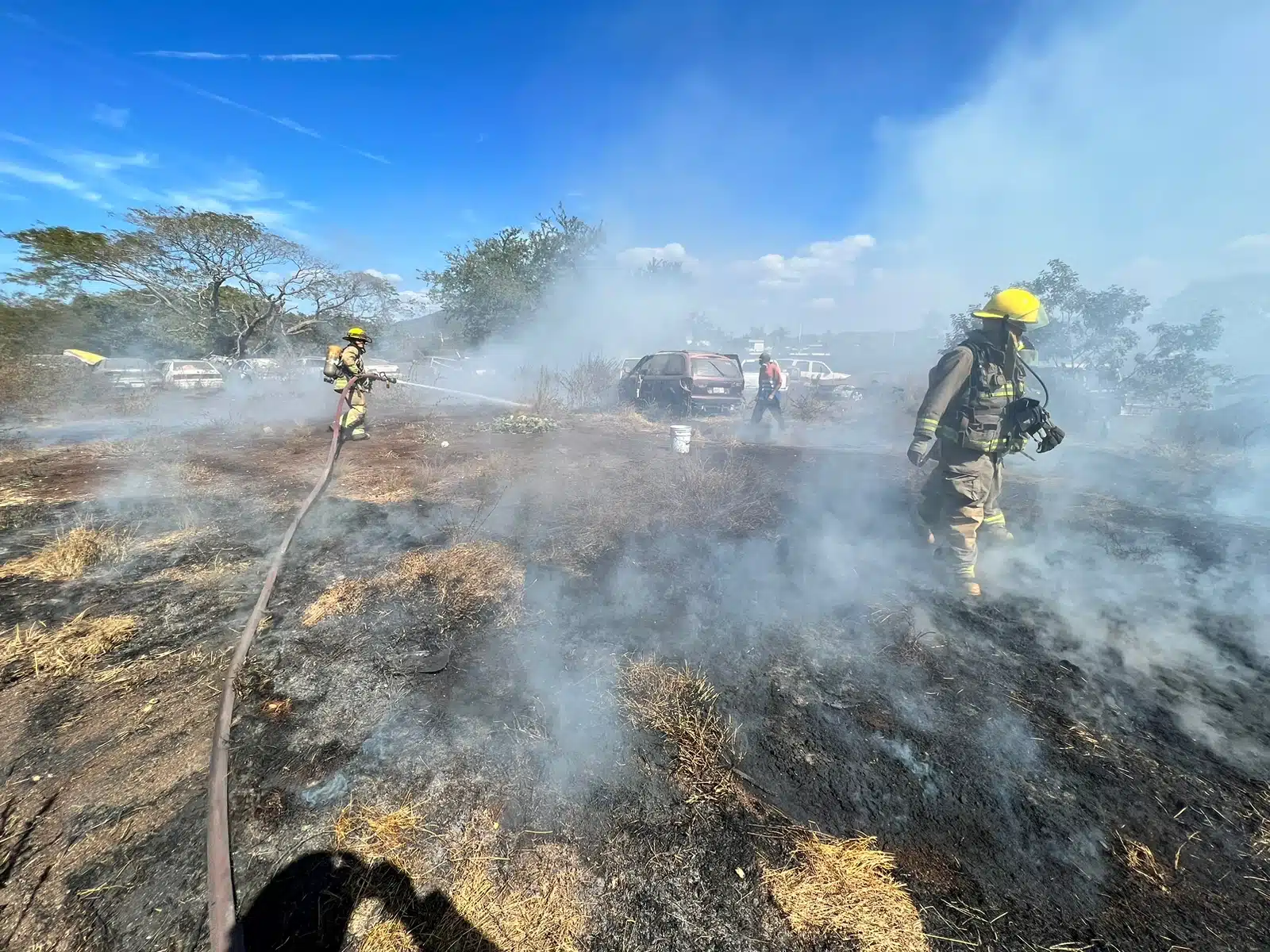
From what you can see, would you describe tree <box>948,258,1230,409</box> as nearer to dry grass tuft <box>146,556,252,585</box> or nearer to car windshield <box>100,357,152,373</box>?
dry grass tuft <box>146,556,252,585</box>

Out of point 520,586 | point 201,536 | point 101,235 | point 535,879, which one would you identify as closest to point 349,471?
point 201,536

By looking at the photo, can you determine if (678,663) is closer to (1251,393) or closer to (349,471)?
(349,471)

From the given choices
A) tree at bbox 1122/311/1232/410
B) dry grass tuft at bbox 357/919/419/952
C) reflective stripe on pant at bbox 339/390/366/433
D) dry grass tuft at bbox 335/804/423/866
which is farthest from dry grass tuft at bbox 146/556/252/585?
tree at bbox 1122/311/1232/410

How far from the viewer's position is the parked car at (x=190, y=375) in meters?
12.6

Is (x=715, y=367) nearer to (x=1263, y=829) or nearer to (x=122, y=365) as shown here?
(x=1263, y=829)

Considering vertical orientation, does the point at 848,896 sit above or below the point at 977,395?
below

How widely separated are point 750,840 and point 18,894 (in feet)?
7.21

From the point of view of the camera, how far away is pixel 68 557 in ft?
11.0

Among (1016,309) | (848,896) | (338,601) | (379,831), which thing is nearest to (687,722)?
(848,896)

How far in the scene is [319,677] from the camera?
243 cm

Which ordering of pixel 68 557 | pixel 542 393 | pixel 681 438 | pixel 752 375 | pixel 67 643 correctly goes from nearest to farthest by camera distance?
pixel 67 643 < pixel 68 557 < pixel 681 438 < pixel 542 393 < pixel 752 375

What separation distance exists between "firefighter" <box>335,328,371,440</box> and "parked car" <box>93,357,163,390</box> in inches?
327

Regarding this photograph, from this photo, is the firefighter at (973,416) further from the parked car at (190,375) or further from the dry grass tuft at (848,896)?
the parked car at (190,375)

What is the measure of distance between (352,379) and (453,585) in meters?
5.02
